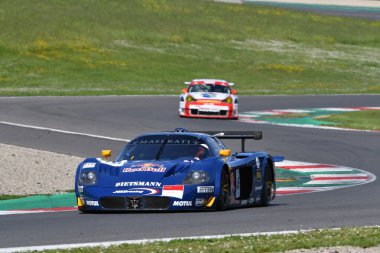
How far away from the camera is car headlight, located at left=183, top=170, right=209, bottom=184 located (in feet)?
43.2

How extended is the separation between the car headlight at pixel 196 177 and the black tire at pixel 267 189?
5.97 feet

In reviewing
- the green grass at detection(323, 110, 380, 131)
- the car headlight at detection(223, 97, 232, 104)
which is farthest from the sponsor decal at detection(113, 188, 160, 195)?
the car headlight at detection(223, 97, 232, 104)

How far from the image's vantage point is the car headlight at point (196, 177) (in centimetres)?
1317

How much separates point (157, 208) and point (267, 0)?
68326 millimetres

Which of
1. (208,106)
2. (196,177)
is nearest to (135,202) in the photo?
(196,177)

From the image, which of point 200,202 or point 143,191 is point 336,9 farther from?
point 143,191

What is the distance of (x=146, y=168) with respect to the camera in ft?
43.9

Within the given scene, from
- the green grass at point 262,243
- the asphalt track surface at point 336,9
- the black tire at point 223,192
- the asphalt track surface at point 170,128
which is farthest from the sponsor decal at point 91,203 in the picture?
the asphalt track surface at point 336,9

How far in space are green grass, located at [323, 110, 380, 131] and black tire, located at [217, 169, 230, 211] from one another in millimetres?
16661

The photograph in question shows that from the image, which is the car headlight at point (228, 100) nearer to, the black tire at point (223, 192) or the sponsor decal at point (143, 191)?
the black tire at point (223, 192)

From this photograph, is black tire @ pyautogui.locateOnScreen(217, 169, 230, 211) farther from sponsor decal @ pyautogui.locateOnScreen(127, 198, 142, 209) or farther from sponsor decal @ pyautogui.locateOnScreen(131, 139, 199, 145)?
sponsor decal @ pyautogui.locateOnScreen(127, 198, 142, 209)

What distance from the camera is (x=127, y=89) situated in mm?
45562

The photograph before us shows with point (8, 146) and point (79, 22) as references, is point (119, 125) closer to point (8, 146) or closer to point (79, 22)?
point (8, 146)

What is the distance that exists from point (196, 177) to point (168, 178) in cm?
34
